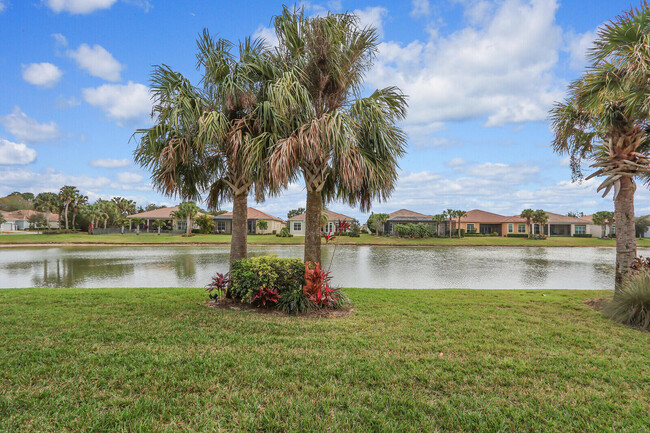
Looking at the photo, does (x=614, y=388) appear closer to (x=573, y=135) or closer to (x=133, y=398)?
(x=133, y=398)

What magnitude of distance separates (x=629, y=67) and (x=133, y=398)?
369 inches

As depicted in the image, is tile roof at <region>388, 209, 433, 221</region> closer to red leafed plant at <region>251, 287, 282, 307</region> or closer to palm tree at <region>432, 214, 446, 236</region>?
palm tree at <region>432, 214, 446, 236</region>

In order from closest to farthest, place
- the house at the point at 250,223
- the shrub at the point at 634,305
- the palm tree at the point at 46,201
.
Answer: the shrub at the point at 634,305 < the house at the point at 250,223 < the palm tree at the point at 46,201

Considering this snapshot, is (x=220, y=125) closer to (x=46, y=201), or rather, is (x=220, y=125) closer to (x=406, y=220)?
(x=406, y=220)

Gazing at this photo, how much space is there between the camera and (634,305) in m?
5.84

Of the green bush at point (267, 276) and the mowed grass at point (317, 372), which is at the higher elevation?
the green bush at point (267, 276)

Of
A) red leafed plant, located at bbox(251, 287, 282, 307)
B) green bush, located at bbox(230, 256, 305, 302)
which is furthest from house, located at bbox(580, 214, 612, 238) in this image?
red leafed plant, located at bbox(251, 287, 282, 307)

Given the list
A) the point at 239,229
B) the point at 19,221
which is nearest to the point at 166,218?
the point at 19,221

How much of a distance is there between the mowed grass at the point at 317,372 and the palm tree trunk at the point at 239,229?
6.35 ft

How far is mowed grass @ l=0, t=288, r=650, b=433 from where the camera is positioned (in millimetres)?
2652

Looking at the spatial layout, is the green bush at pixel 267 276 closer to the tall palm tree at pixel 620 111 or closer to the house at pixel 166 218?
the tall palm tree at pixel 620 111

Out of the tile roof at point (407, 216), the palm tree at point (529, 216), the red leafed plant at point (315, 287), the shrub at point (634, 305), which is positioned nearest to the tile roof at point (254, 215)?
the tile roof at point (407, 216)

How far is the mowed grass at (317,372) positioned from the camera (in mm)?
2652

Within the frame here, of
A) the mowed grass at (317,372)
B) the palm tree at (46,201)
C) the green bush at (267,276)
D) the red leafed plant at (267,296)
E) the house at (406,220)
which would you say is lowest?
the mowed grass at (317,372)
